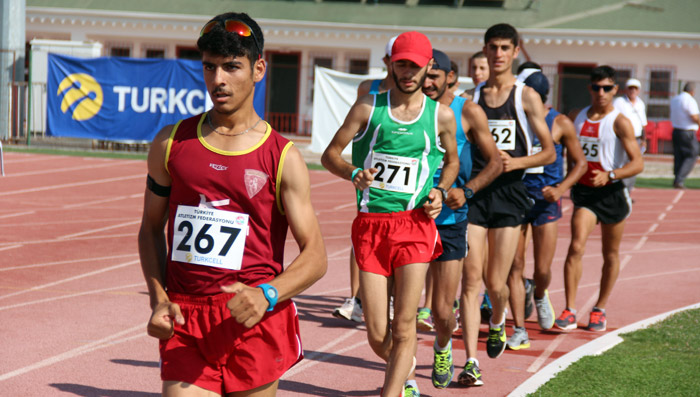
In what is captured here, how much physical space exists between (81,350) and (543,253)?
4.03 metres

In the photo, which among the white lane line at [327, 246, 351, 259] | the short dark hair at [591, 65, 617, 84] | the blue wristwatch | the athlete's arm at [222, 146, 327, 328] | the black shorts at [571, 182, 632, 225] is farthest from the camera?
the white lane line at [327, 246, 351, 259]

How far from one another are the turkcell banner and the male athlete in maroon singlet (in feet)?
69.1

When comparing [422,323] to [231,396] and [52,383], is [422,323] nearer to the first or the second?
[52,383]

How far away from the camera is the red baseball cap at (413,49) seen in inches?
227

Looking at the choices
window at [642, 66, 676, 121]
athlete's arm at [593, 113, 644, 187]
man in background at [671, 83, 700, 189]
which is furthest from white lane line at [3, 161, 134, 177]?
window at [642, 66, 676, 121]

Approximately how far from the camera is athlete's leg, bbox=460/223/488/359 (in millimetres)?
6879

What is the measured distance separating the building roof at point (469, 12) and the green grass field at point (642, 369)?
88.8ft

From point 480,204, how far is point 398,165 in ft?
5.38

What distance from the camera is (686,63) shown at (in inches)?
1331

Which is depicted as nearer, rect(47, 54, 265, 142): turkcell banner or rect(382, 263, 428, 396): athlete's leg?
rect(382, 263, 428, 396): athlete's leg

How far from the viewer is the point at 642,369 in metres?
6.86

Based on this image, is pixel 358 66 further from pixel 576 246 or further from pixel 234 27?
pixel 234 27

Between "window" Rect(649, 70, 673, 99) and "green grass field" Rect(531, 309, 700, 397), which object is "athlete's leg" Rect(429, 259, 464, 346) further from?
"window" Rect(649, 70, 673, 99)

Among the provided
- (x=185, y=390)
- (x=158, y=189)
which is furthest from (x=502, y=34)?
(x=185, y=390)
